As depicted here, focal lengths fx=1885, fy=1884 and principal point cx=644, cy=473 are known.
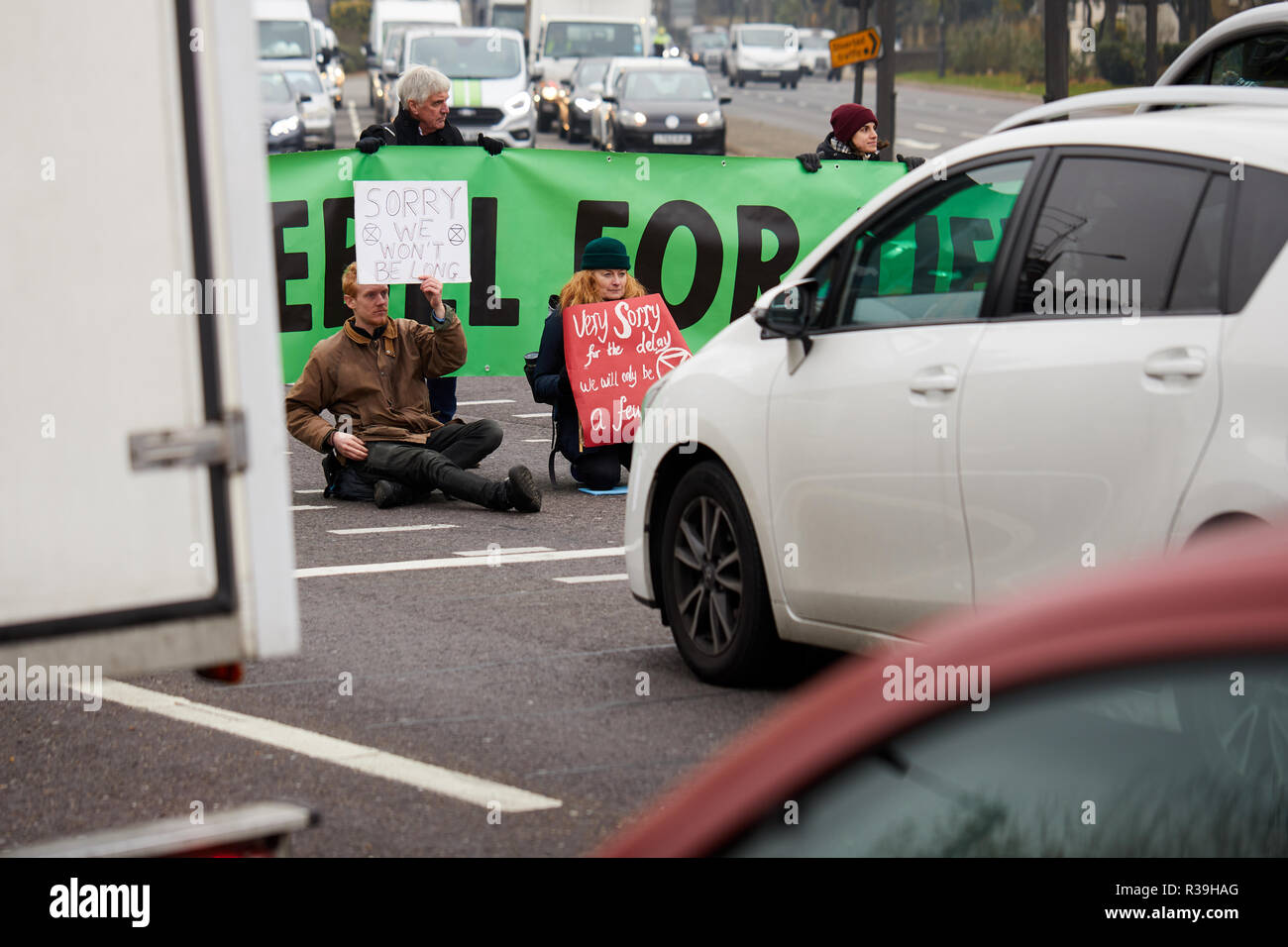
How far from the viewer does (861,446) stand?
5.32 metres

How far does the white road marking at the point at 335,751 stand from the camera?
16.4ft

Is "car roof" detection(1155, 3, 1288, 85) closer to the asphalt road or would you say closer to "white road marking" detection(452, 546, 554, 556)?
the asphalt road

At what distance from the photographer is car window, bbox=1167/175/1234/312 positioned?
4.47 metres

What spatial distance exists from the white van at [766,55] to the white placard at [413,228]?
61.2m

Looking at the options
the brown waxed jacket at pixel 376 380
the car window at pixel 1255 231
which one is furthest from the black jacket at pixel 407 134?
the car window at pixel 1255 231

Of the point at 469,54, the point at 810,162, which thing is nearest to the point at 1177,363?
the point at 810,162

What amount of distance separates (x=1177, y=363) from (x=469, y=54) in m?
32.9

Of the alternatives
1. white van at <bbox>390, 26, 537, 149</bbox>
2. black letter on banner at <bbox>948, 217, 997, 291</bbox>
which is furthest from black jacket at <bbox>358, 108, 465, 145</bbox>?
white van at <bbox>390, 26, 537, 149</bbox>

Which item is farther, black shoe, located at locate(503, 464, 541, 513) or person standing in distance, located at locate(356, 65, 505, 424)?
person standing in distance, located at locate(356, 65, 505, 424)

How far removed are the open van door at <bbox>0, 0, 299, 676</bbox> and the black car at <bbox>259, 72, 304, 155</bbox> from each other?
27343 mm

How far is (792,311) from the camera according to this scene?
5.70 metres

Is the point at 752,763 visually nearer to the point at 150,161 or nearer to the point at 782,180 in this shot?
the point at 150,161

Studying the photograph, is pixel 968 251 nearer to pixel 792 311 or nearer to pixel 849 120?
pixel 792 311
